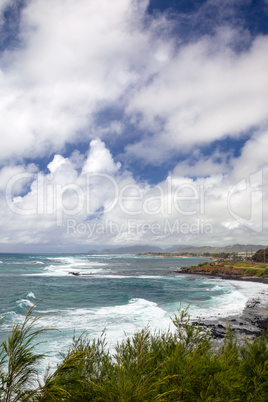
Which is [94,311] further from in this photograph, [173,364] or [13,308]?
[173,364]

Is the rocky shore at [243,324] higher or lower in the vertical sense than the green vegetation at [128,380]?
lower

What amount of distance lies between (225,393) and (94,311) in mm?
28613

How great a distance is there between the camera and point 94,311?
108ft

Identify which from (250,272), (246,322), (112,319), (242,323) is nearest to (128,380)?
(112,319)

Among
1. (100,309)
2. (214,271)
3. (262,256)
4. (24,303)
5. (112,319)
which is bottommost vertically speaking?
(214,271)

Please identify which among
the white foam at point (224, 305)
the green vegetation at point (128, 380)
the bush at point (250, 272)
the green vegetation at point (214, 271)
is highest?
the green vegetation at point (128, 380)

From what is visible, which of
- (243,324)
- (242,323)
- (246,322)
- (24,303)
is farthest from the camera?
(24,303)

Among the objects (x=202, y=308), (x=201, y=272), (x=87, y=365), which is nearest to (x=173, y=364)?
→ (x=87, y=365)

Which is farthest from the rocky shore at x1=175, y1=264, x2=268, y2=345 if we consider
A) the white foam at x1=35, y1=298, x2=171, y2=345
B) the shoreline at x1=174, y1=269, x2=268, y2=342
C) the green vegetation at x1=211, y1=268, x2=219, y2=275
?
the green vegetation at x1=211, y1=268, x2=219, y2=275

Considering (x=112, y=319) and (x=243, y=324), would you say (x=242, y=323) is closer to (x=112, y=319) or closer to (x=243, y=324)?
(x=243, y=324)

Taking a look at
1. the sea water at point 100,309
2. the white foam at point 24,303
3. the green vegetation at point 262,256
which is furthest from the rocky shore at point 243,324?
the green vegetation at point 262,256

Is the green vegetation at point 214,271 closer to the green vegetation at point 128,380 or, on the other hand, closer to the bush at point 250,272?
the bush at point 250,272

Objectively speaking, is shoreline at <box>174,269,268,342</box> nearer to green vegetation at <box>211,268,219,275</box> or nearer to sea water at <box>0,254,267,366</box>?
sea water at <box>0,254,267,366</box>

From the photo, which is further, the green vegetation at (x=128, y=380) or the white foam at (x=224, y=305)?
the white foam at (x=224, y=305)
